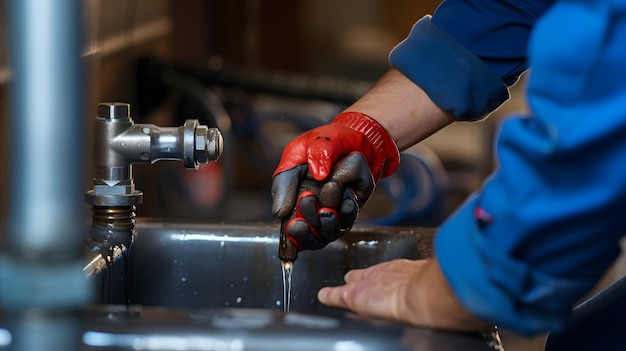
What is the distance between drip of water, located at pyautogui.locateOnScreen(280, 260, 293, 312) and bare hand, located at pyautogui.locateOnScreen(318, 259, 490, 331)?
0.49ft

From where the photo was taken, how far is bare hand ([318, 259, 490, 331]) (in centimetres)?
69

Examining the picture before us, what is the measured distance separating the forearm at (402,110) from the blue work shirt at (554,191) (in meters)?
0.37

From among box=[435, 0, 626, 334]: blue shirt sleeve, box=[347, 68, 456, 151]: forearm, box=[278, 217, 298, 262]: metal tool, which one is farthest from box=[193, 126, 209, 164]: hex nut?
box=[435, 0, 626, 334]: blue shirt sleeve

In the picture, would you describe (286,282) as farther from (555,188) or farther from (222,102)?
(222,102)

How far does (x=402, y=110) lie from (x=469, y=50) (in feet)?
0.31

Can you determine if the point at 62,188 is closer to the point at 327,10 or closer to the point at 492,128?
the point at 492,128

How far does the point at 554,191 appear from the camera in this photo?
23.6 inches

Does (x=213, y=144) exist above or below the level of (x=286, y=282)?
above

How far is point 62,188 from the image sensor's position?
0.40m

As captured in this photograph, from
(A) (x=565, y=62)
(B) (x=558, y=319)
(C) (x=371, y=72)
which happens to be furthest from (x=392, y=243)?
(C) (x=371, y=72)

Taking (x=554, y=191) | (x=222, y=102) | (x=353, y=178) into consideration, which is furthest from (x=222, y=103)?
(x=554, y=191)

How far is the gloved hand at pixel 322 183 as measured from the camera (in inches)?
36.3

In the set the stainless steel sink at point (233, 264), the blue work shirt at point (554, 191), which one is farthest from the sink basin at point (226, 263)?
the blue work shirt at point (554, 191)

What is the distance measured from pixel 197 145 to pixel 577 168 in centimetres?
42
